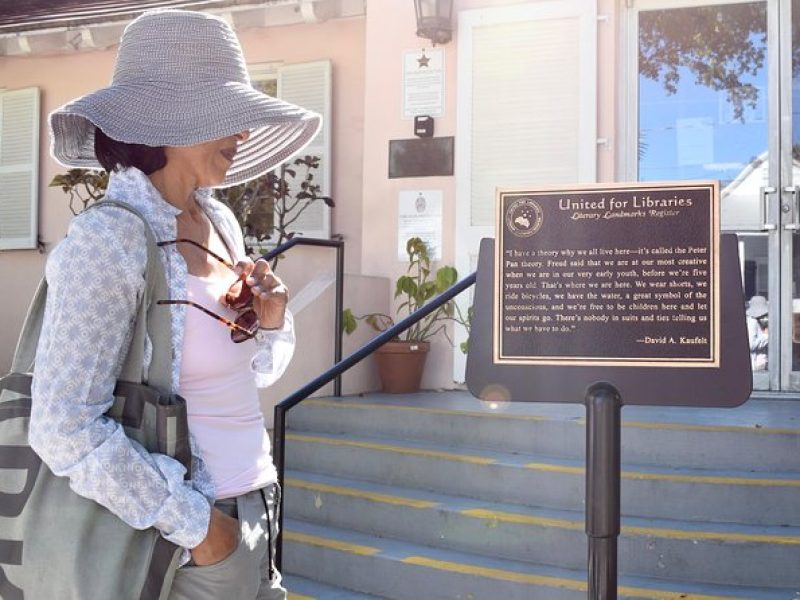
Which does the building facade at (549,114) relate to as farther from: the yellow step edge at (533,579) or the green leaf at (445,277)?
the yellow step edge at (533,579)

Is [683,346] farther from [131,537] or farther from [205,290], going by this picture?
[131,537]

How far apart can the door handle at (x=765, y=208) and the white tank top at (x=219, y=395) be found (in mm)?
4979

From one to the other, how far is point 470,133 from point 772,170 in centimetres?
196

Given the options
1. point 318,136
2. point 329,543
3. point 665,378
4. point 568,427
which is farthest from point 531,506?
point 318,136

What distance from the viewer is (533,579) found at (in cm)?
378

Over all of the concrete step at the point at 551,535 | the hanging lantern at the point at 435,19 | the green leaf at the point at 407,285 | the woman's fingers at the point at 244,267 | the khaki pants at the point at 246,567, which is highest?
the hanging lantern at the point at 435,19

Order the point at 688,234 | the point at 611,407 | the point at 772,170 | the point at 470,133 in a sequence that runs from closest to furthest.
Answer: the point at 611,407
the point at 688,234
the point at 772,170
the point at 470,133

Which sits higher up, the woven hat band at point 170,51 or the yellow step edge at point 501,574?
the woven hat band at point 170,51

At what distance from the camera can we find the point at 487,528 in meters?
4.18

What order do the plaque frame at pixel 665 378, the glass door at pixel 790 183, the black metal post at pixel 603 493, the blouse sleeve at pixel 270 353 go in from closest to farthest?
the blouse sleeve at pixel 270 353
the black metal post at pixel 603 493
the plaque frame at pixel 665 378
the glass door at pixel 790 183

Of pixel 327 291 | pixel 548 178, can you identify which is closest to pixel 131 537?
pixel 327 291

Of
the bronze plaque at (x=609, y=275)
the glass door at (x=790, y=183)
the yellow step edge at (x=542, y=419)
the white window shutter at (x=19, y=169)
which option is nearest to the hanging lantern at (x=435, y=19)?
the glass door at (x=790, y=183)

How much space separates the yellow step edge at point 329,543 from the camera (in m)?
4.21

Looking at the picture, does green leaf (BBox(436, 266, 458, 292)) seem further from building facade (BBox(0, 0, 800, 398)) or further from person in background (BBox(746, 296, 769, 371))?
person in background (BBox(746, 296, 769, 371))
